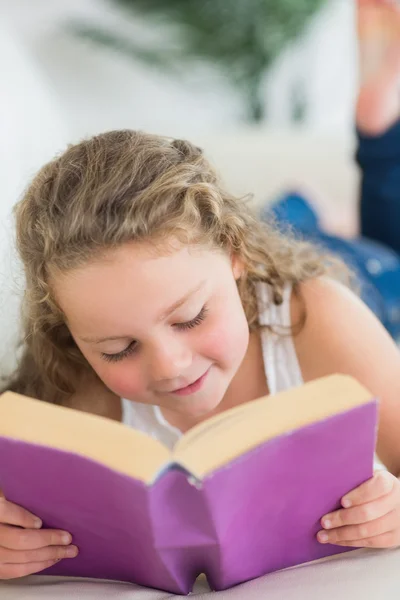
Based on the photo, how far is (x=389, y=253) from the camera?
1.23 metres

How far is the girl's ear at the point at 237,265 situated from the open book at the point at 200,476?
0.85ft

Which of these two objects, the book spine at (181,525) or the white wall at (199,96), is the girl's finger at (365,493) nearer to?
the book spine at (181,525)

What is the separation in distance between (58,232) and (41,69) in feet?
5.68

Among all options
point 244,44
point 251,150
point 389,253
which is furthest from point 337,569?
point 244,44

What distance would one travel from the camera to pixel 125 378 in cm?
65

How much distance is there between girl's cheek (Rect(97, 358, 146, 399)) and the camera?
638 millimetres

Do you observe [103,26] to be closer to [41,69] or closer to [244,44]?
[41,69]

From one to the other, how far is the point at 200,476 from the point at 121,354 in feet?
0.72

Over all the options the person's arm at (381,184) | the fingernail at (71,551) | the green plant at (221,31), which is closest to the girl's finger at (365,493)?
the fingernail at (71,551)

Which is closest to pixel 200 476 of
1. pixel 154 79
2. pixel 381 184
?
pixel 381 184

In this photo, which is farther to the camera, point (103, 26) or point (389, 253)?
point (103, 26)

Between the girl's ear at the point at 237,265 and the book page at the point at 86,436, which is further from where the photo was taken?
the girl's ear at the point at 237,265

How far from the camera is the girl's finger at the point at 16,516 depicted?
1.85 feet

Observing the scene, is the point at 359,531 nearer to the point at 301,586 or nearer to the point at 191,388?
the point at 301,586
